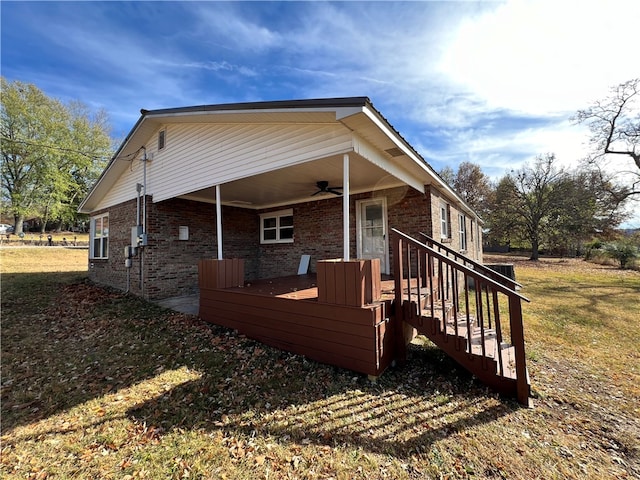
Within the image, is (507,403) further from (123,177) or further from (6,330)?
(123,177)

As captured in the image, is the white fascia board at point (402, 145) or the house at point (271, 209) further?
the house at point (271, 209)

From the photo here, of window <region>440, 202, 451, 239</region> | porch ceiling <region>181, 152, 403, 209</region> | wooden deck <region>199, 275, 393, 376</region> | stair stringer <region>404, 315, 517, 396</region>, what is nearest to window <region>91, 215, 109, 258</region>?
porch ceiling <region>181, 152, 403, 209</region>

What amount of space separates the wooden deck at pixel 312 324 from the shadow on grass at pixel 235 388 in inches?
6.8

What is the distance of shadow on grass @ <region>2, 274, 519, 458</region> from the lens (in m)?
2.66

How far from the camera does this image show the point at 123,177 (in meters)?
9.10

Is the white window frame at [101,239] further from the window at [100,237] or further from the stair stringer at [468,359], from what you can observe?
the stair stringer at [468,359]

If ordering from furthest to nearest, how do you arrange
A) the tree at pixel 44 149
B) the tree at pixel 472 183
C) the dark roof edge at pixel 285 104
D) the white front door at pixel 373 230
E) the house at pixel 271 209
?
the tree at pixel 472 183 → the tree at pixel 44 149 → the white front door at pixel 373 230 → the house at pixel 271 209 → the dark roof edge at pixel 285 104

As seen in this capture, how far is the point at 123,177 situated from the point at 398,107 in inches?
367

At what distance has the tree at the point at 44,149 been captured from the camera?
21.4 m

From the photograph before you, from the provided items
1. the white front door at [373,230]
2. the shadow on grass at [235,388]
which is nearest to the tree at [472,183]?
the white front door at [373,230]

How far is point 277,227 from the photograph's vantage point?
9.48 meters

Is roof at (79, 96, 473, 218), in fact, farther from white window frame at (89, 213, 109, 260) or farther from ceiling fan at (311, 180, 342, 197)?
white window frame at (89, 213, 109, 260)

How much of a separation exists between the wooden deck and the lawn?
191 mm

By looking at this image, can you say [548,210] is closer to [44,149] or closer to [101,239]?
[101,239]
